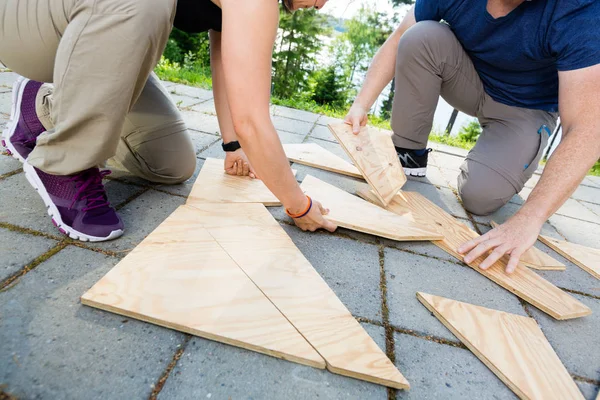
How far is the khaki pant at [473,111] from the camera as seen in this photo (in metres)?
2.36

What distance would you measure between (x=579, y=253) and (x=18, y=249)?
2.72m

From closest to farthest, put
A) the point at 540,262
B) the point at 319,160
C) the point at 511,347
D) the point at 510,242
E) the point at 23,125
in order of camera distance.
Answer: the point at 511,347, the point at 510,242, the point at 23,125, the point at 540,262, the point at 319,160

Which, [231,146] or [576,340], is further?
[231,146]

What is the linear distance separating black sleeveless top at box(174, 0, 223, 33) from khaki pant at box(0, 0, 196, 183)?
0.15 meters

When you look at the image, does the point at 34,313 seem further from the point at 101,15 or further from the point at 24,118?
the point at 24,118

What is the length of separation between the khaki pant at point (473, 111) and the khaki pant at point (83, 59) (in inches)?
70.8

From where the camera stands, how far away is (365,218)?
1.84 m

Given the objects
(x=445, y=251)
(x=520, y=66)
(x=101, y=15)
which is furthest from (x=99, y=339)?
(x=520, y=66)

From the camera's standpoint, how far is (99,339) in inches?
38.7

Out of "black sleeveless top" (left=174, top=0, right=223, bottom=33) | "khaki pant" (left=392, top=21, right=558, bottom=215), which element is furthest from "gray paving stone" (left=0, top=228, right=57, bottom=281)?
"khaki pant" (left=392, top=21, right=558, bottom=215)

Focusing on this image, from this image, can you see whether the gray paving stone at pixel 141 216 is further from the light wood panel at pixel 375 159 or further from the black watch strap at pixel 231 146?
the light wood panel at pixel 375 159

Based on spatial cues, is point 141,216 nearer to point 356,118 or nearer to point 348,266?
point 348,266

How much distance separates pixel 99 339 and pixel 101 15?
1049 mm

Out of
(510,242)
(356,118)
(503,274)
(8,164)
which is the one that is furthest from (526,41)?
(8,164)
